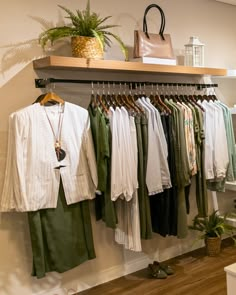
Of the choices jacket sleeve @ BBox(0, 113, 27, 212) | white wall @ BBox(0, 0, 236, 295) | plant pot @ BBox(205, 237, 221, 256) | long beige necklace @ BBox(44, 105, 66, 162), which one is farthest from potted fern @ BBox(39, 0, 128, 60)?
plant pot @ BBox(205, 237, 221, 256)

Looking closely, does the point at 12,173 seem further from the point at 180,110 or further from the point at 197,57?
the point at 197,57

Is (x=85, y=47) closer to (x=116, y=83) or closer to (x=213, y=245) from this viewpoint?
(x=116, y=83)

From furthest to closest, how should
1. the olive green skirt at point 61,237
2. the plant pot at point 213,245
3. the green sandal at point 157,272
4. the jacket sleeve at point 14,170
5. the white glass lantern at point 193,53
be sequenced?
1. the plant pot at point 213,245
2. the white glass lantern at point 193,53
3. the green sandal at point 157,272
4. the olive green skirt at point 61,237
5. the jacket sleeve at point 14,170

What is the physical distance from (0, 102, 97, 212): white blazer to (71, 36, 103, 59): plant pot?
1.25 feet

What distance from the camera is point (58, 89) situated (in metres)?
2.80

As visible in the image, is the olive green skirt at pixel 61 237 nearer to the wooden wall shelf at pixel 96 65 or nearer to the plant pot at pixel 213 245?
the wooden wall shelf at pixel 96 65

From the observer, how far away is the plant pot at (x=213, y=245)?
138 inches

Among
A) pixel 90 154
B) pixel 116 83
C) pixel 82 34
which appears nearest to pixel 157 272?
pixel 90 154

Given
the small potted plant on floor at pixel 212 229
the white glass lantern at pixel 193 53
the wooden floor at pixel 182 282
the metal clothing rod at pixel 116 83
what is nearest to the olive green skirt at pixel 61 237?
the wooden floor at pixel 182 282

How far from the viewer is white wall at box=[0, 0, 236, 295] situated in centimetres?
259

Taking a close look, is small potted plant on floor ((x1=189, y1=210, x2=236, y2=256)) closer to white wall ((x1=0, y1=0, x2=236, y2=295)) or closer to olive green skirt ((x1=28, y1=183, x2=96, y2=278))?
white wall ((x1=0, y1=0, x2=236, y2=295))

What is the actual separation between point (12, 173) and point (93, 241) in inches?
36.4

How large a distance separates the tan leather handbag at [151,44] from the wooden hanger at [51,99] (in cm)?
77

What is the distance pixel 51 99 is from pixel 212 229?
2.02 m
